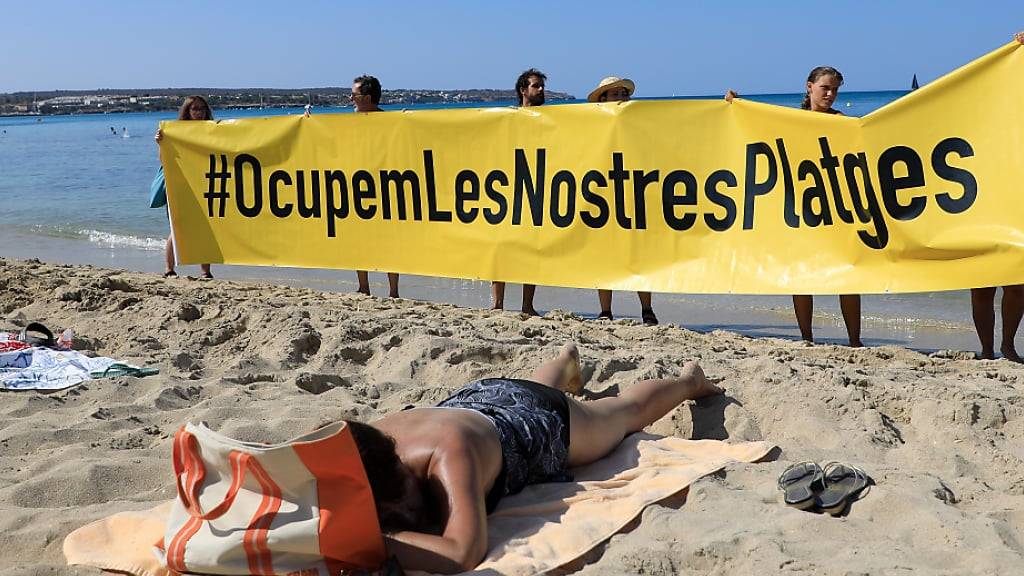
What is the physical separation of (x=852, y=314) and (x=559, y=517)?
3.60 metres

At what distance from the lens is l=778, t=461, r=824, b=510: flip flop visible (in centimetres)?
341

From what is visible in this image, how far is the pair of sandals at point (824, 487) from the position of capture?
338 cm

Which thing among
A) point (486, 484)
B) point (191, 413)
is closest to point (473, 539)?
point (486, 484)

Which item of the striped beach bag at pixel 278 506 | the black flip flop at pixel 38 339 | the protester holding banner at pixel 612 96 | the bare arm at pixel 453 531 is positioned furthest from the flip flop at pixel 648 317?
the striped beach bag at pixel 278 506

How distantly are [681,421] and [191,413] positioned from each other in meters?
2.27

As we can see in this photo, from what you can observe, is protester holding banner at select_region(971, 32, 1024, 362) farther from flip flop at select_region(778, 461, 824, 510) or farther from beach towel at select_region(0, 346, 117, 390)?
beach towel at select_region(0, 346, 117, 390)

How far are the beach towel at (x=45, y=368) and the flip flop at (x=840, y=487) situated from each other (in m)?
3.72

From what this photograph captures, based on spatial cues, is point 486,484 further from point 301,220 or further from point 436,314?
point 301,220

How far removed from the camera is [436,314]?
7.25 m

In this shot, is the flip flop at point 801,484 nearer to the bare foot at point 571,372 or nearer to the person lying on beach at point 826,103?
the bare foot at point 571,372

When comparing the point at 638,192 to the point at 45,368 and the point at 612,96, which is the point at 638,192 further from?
the point at 45,368

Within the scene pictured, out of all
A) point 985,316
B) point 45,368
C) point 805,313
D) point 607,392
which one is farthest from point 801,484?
point 45,368

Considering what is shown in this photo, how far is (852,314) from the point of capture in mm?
6387

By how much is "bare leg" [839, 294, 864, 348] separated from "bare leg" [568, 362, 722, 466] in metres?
2.06
